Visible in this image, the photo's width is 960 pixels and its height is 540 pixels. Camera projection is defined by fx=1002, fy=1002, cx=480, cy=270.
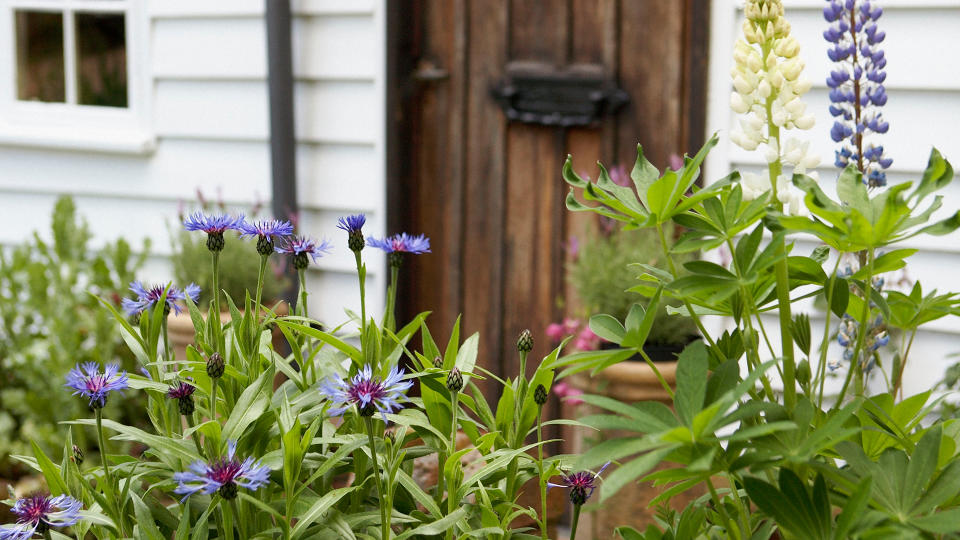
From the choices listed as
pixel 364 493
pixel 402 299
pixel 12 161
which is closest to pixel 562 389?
pixel 402 299

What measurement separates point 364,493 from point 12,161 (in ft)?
10.8

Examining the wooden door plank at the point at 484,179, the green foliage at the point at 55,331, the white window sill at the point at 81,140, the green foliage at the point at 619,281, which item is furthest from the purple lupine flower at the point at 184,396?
the white window sill at the point at 81,140

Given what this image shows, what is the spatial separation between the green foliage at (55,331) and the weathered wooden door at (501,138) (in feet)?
3.23

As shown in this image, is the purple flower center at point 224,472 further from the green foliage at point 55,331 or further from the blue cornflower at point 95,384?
the green foliage at point 55,331

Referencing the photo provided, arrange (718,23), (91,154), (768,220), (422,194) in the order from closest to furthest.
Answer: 1. (768,220)
2. (718,23)
3. (422,194)
4. (91,154)

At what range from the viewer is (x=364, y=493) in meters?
0.97

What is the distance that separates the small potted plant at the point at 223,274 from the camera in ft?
9.91

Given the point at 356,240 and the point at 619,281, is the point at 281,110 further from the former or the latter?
the point at 356,240

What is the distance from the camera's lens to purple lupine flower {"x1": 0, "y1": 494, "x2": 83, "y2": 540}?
823 millimetres

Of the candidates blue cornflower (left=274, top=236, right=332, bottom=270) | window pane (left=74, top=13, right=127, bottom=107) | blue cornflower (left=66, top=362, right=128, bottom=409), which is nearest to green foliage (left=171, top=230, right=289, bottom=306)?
window pane (left=74, top=13, right=127, bottom=107)

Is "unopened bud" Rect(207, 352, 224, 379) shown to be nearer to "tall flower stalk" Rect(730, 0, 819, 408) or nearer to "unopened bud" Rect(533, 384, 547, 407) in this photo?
"unopened bud" Rect(533, 384, 547, 407)

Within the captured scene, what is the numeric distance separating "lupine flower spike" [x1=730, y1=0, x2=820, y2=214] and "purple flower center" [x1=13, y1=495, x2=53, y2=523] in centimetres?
64

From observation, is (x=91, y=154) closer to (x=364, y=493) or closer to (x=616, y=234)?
(x=616, y=234)

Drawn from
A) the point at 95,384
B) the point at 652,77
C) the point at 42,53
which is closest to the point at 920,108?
the point at 652,77
